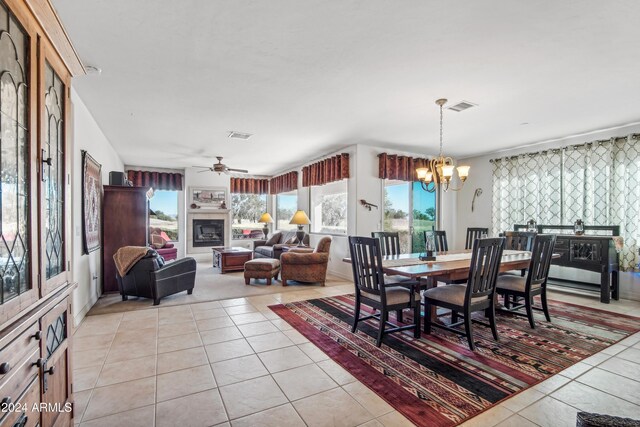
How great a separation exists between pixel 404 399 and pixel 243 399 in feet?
3.45

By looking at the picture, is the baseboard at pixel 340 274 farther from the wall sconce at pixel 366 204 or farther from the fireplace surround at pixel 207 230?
the fireplace surround at pixel 207 230

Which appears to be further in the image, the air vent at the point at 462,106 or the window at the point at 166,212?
the window at the point at 166,212

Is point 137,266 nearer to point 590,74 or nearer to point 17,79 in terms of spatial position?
point 17,79

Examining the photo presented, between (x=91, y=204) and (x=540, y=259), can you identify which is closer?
(x=540, y=259)

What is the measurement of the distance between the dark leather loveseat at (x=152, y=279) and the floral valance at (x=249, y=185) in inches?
197

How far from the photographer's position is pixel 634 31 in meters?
2.27

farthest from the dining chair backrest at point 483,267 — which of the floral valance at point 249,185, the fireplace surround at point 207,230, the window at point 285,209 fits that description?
the floral valance at point 249,185

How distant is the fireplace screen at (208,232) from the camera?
855 centimetres

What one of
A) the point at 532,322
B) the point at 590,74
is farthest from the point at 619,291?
the point at 590,74

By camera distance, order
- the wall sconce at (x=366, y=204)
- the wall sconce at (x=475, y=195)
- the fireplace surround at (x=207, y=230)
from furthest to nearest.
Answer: the fireplace surround at (x=207, y=230) < the wall sconce at (x=475, y=195) < the wall sconce at (x=366, y=204)

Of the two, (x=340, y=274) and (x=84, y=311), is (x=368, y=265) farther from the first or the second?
(x=84, y=311)

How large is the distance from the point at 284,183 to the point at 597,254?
666cm

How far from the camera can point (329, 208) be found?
6930 millimetres

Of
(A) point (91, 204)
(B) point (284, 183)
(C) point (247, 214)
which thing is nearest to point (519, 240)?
(B) point (284, 183)
